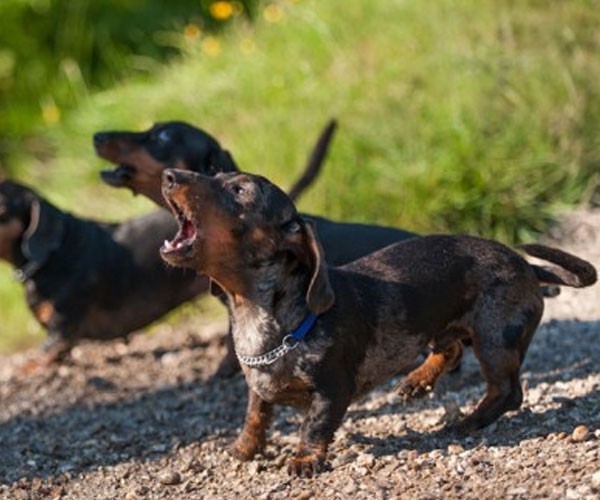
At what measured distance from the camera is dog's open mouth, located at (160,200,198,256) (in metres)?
4.65

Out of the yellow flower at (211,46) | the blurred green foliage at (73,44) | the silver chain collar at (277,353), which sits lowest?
the blurred green foliage at (73,44)

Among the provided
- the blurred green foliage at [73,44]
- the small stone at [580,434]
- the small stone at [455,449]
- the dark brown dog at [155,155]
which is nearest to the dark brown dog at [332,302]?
Result: the small stone at [455,449]

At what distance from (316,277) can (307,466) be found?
27.4 inches

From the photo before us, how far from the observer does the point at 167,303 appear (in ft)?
25.9

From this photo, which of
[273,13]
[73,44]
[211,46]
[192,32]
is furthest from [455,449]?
[73,44]

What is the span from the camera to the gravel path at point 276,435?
4.68m

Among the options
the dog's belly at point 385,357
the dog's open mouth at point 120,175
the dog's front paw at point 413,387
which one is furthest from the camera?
the dog's open mouth at point 120,175

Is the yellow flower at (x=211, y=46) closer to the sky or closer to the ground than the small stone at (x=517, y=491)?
closer to the ground

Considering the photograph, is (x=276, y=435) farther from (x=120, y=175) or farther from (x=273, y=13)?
(x=273, y=13)

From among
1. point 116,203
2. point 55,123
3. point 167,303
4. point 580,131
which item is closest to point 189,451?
point 167,303

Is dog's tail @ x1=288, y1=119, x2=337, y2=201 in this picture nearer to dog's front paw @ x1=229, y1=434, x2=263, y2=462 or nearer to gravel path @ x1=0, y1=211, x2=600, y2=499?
gravel path @ x1=0, y1=211, x2=600, y2=499

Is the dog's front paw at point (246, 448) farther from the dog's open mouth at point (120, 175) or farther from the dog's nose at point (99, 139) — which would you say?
the dog's nose at point (99, 139)

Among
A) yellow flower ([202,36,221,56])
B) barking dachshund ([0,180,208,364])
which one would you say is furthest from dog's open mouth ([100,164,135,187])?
yellow flower ([202,36,221,56])

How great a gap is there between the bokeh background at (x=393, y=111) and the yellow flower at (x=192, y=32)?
1.5 inches
